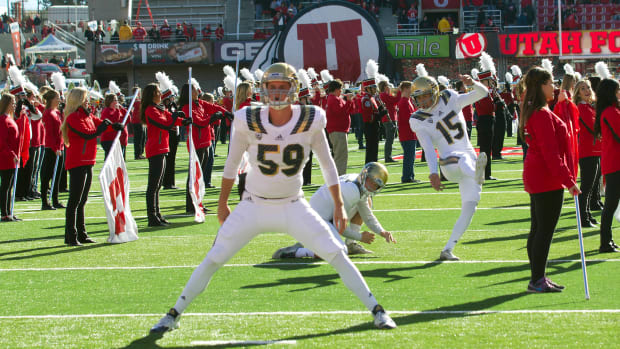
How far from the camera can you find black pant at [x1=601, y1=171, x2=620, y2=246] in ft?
27.0

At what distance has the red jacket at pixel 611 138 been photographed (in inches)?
319

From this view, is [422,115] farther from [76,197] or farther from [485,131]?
[485,131]

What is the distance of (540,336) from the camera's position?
5.39 m

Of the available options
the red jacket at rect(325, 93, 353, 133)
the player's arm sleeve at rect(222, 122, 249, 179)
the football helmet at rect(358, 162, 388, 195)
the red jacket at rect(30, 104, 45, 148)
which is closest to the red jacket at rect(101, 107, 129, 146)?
the red jacket at rect(30, 104, 45, 148)

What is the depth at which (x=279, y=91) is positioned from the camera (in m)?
5.36

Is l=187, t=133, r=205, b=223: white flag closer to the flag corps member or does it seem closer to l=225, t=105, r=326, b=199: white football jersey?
the flag corps member

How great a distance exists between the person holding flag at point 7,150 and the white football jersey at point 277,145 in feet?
25.1

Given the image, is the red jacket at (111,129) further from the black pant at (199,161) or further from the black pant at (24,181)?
the black pant at (199,161)

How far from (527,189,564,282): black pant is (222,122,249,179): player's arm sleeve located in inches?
91.4

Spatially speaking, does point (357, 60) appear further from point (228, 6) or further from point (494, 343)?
point (494, 343)

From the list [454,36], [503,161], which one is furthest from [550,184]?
[454,36]

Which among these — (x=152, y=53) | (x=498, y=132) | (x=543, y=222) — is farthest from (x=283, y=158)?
(x=152, y=53)

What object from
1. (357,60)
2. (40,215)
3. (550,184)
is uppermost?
(357,60)

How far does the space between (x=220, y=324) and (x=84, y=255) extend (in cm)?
376
